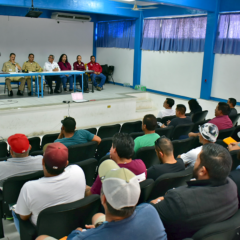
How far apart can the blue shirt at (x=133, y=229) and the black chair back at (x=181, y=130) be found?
112 inches

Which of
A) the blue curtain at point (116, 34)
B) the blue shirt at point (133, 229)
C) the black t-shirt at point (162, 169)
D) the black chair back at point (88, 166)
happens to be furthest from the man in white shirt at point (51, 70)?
the blue shirt at point (133, 229)

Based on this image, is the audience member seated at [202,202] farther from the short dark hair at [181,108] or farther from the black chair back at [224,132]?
the short dark hair at [181,108]

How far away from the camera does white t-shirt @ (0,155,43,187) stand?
228 cm

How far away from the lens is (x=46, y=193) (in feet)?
5.70

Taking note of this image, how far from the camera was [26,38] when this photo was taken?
9641 mm

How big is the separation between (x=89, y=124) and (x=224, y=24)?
14.0ft

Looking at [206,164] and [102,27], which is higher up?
[102,27]

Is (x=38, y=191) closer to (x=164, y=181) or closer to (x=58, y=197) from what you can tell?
(x=58, y=197)

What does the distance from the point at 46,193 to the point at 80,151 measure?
4.49 feet

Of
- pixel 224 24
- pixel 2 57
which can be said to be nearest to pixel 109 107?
pixel 224 24

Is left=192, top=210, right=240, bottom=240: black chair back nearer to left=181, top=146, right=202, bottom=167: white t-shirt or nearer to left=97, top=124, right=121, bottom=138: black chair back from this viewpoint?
left=181, top=146, right=202, bottom=167: white t-shirt

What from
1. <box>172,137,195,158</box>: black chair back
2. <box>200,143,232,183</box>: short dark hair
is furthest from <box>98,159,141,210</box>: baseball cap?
<box>172,137,195,158</box>: black chair back

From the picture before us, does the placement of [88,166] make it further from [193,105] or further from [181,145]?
[193,105]

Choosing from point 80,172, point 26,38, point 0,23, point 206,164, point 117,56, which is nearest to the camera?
point 206,164
